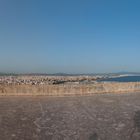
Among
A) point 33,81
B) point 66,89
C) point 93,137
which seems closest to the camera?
point 93,137

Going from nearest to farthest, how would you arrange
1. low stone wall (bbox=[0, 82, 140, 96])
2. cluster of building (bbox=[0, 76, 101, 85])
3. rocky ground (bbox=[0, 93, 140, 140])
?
1. rocky ground (bbox=[0, 93, 140, 140])
2. low stone wall (bbox=[0, 82, 140, 96])
3. cluster of building (bbox=[0, 76, 101, 85])

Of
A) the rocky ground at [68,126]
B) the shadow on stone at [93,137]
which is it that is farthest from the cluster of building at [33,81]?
the shadow on stone at [93,137]

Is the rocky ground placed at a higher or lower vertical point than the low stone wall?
lower

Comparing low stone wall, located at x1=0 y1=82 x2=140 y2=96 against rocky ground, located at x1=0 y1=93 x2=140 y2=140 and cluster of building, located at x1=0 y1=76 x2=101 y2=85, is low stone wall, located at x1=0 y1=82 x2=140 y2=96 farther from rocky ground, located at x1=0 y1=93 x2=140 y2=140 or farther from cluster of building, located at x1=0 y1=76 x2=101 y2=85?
rocky ground, located at x1=0 y1=93 x2=140 y2=140

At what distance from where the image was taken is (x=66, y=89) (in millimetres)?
23203

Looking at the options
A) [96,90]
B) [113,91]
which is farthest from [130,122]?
[113,91]

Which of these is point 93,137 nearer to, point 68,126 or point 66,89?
point 68,126

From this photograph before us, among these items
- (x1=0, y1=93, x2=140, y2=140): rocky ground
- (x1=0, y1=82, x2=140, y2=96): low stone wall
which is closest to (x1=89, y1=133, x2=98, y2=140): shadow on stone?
(x1=0, y1=93, x2=140, y2=140): rocky ground

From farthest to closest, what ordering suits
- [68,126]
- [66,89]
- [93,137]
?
[66,89]
[68,126]
[93,137]

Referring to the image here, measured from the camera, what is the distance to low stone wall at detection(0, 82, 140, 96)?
20844 mm

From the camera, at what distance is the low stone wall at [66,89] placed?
2084cm

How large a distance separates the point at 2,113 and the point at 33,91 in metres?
8.65

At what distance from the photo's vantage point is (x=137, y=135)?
8.78 metres

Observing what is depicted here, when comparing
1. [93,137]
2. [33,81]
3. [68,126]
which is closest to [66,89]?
[68,126]
